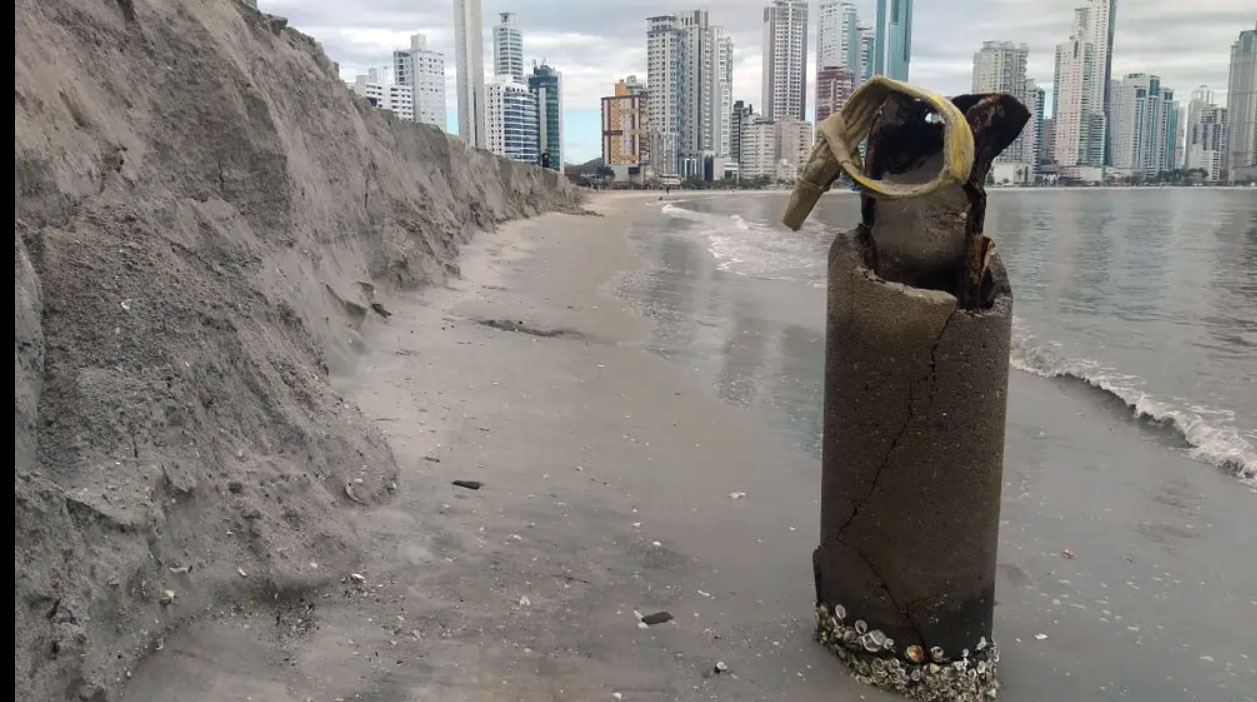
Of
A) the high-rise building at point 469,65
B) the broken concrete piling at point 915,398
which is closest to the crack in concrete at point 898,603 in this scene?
the broken concrete piling at point 915,398


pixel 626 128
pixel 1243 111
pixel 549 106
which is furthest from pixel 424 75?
pixel 1243 111

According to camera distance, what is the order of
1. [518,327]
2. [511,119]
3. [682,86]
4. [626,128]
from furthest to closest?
[682,86] → [626,128] → [511,119] → [518,327]

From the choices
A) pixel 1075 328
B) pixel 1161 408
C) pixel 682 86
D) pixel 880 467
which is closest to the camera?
pixel 880 467

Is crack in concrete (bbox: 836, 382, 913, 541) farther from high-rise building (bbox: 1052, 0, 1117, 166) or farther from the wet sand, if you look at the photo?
high-rise building (bbox: 1052, 0, 1117, 166)

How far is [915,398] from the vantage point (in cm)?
379

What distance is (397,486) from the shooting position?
528 centimetres

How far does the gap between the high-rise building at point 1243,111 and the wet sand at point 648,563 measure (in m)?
211

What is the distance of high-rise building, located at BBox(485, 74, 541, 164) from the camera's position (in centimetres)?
13238

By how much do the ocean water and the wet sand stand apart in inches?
30.3

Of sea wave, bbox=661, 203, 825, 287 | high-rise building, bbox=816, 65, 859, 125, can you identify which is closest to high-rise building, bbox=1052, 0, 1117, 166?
high-rise building, bbox=816, 65, 859, 125

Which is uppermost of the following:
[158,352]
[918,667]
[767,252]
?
[158,352]

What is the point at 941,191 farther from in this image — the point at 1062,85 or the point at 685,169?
the point at 1062,85

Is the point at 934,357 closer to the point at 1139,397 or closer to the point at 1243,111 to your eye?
the point at 1139,397

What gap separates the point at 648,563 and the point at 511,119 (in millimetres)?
138682
